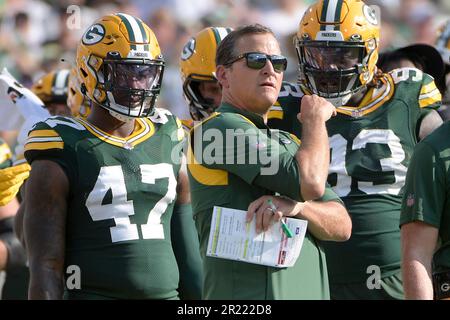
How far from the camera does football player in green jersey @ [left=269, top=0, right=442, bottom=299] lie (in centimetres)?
555

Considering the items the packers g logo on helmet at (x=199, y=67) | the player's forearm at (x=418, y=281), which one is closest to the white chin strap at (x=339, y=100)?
the packers g logo on helmet at (x=199, y=67)

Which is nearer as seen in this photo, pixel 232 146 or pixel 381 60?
pixel 232 146

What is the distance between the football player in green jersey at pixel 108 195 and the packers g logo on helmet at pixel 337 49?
1184 millimetres

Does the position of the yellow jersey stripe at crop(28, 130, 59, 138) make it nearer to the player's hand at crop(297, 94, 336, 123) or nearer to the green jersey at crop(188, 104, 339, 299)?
the green jersey at crop(188, 104, 339, 299)

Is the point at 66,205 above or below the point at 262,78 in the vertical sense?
below

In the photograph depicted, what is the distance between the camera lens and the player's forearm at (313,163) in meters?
3.98

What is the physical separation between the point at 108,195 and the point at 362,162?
1.66 meters

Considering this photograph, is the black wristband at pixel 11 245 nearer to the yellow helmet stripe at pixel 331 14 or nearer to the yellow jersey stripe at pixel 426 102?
the yellow helmet stripe at pixel 331 14

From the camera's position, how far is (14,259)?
6.31 m

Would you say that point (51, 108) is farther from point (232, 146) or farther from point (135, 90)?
point (232, 146)

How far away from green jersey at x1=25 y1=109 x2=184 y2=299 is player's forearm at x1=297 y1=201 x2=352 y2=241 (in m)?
0.78

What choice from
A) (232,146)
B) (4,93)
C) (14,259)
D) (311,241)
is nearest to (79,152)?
(232,146)
